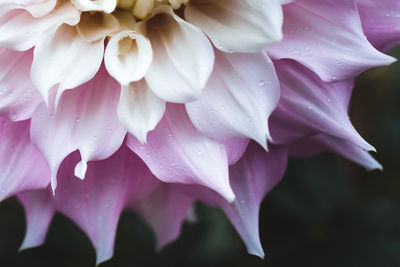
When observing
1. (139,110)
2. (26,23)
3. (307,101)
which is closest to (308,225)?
(307,101)

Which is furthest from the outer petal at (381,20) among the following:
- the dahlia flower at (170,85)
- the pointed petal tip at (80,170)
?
the pointed petal tip at (80,170)

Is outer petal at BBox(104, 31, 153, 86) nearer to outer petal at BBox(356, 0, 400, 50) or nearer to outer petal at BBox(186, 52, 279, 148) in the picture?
outer petal at BBox(186, 52, 279, 148)

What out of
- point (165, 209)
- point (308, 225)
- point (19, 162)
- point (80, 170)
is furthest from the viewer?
point (308, 225)

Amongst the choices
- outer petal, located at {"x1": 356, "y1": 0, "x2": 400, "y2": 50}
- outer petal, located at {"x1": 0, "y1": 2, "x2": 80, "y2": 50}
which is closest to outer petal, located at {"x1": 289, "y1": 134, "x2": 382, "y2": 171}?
outer petal, located at {"x1": 356, "y1": 0, "x2": 400, "y2": 50}

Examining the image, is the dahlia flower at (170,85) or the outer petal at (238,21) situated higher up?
the outer petal at (238,21)

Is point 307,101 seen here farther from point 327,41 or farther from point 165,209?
point 165,209

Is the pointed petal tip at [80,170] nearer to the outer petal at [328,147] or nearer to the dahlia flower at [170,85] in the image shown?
the dahlia flower at [170,85]
